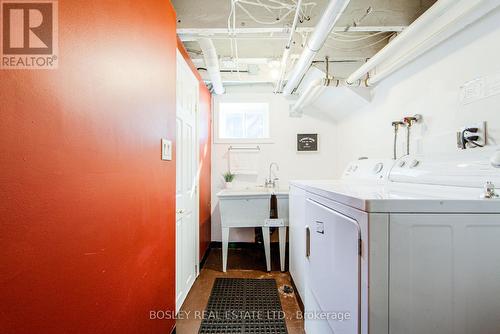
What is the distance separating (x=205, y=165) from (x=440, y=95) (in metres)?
2.41

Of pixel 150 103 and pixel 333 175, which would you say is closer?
pixel 150 103

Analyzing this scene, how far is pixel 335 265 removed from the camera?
3.30ft

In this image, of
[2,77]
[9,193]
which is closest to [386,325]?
[9,193]

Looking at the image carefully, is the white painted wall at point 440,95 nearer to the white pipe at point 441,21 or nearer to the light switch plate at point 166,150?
the white pipe at point 441,21

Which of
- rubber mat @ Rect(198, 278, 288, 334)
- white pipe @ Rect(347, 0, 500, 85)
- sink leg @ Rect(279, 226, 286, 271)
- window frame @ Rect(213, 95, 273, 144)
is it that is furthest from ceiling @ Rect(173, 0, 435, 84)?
rubber mat @ Rect(198, 278, 288, 334)

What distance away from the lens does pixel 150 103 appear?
3.94 ft

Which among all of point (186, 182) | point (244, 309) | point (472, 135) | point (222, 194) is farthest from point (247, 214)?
point (472, 135)

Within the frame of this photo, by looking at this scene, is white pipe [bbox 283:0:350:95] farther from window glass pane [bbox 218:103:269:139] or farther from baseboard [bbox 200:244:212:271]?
baseboard [bbox 200:244:212:271]

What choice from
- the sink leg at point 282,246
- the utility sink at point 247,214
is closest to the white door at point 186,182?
the utility sink at point 247,214

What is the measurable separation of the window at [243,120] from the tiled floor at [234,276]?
171 centimetres

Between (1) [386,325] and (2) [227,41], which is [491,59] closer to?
(1) [386,325]

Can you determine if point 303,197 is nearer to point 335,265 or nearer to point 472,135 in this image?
point 335,265

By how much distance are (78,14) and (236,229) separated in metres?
2.92

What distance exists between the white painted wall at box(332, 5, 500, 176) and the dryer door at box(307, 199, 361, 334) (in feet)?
3.16
